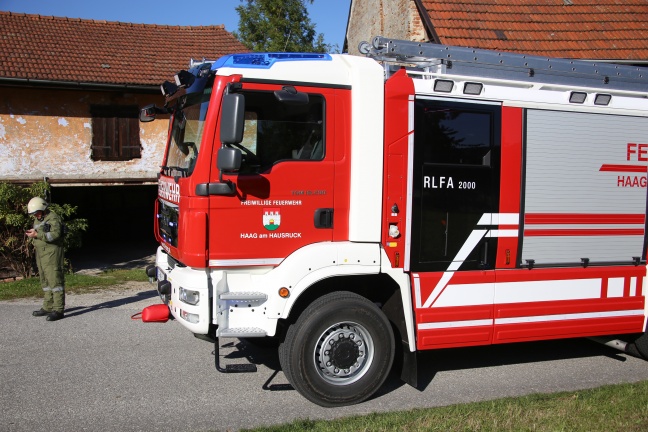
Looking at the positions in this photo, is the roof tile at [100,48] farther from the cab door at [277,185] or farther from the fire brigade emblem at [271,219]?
the fire brigade emblem at [271,219]

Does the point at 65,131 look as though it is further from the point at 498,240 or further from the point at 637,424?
the point at 637,424

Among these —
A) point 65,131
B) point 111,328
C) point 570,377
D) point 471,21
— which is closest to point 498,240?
point 570,377

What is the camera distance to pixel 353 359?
204 inches


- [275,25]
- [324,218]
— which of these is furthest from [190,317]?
[275,25]

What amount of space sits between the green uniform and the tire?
4226 mm

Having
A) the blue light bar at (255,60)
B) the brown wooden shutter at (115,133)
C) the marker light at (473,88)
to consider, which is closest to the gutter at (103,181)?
the brown wooden shutter at (115,133)

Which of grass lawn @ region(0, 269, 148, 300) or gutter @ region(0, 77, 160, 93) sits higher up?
gutter @ region(0, 77, 160, 93)

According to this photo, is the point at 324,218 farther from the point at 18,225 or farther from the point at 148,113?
the point at 18,225

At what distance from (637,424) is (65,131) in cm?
1318

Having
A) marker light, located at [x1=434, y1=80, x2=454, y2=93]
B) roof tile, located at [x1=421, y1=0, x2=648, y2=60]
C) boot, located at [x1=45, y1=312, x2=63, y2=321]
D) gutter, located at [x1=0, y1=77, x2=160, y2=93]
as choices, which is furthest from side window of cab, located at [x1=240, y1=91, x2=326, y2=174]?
gutter, located at [x1=0, y1=77, x2=160, y2=93]

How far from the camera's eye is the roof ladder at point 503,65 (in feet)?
18.2

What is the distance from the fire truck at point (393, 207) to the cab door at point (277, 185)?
0.01 m

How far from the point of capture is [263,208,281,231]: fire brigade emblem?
16.3 feet

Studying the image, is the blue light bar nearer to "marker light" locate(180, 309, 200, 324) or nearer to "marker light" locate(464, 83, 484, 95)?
"marker light" locate(464, 83, 484, 95)
